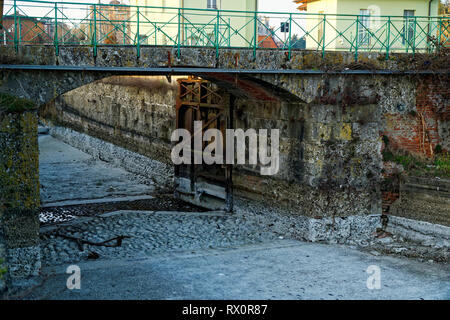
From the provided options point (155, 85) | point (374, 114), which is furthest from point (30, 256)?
point (155, 85)

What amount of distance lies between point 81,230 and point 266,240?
15.5 ft

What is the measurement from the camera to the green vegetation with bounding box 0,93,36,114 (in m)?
10.9

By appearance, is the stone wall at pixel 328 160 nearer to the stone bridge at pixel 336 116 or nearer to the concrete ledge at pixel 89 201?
the stone bridge at pixel 336 116

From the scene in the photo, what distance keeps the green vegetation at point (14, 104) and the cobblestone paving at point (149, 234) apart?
3370 millimetres

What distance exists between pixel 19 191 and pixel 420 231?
9.30 m

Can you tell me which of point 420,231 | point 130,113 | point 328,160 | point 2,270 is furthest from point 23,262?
point 130,113

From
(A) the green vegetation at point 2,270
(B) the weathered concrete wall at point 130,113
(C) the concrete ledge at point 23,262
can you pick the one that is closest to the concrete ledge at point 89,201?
(B) the weathered concrete wall at point 130,113

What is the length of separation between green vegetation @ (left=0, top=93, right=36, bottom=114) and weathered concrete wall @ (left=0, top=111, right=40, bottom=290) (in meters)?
0.10

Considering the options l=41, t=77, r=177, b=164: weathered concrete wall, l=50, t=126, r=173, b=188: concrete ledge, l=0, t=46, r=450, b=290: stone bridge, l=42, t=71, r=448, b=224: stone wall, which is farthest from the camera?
l=50, t=126, r=173, b=188: concrete ledge

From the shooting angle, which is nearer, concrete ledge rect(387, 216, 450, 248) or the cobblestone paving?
the cobblestone paving

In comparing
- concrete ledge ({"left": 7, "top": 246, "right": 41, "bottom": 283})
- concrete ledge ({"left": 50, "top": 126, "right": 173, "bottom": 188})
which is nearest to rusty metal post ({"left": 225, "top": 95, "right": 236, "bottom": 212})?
concrete ledge ({"left": 50, "top": 126, "right": 173, "bottom": 188})

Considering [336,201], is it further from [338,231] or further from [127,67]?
[127,67]

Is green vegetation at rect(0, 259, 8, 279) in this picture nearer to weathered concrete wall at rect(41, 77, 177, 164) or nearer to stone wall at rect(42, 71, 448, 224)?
stone wall at rect(42, 71, 448, 224)

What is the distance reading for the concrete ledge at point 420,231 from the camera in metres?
13.9
